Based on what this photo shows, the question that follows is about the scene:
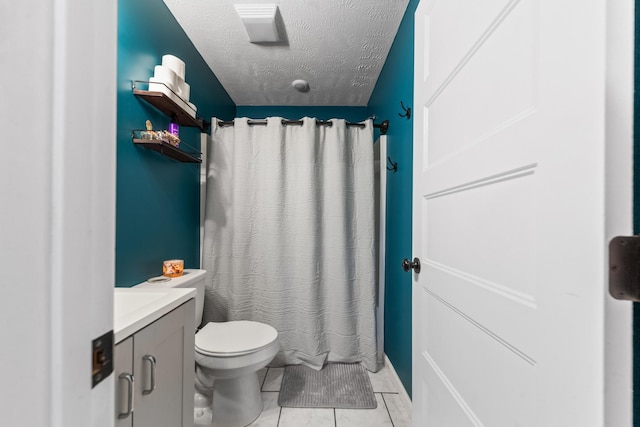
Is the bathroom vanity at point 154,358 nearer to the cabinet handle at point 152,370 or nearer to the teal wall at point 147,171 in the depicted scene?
the cabinet handle at point 152,370

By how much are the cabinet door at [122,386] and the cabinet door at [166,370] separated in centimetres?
5

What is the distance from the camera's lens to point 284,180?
207cm

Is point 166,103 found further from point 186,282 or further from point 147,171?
point 186,282

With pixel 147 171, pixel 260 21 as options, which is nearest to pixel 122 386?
pixel 147 171

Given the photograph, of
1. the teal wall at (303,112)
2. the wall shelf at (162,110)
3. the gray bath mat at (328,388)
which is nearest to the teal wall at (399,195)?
the gray bath mat at (328,388)

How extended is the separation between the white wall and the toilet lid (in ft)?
3.81

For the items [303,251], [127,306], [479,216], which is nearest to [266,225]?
[303,251]

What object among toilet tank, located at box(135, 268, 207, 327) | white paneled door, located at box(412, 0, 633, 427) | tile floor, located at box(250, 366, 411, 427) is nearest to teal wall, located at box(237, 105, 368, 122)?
toilet tank, located at box(135, 268, 207, 327)

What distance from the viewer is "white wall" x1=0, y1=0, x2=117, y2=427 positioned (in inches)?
A: 10.4

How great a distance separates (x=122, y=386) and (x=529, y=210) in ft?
3.18

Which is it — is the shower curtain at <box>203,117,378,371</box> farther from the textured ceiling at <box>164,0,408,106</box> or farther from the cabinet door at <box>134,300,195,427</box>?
the cabinet door at <box>134,300,195,427</box>

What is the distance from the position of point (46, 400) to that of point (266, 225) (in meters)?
1.76

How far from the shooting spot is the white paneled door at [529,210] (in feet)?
1.21

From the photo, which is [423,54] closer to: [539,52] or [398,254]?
[539,52]
